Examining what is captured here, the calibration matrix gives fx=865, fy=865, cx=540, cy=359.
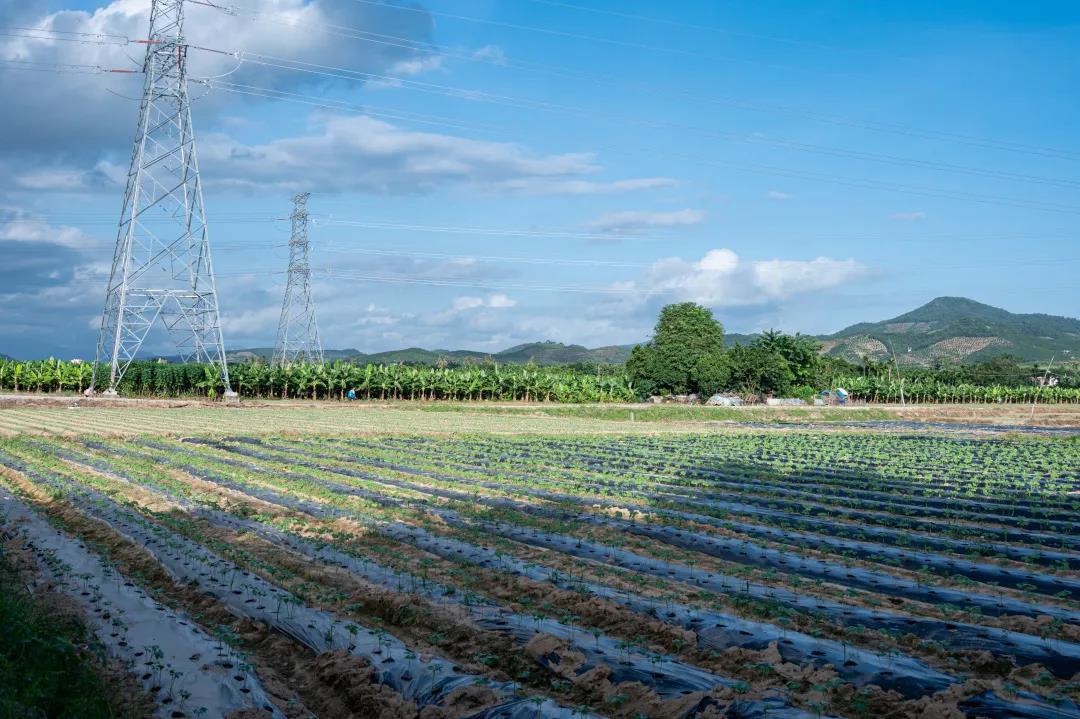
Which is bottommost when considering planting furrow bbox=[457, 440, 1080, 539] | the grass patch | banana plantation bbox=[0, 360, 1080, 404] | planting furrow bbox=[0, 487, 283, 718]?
planting furrow bbox=[457, 440, 1080, 539]

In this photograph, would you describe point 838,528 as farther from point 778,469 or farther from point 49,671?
point 49,671

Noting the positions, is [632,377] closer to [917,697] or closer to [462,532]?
[462,532]

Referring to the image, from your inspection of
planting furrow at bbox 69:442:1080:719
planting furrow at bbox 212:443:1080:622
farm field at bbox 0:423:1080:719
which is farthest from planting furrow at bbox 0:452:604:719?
planting furrow at bbox 212:443:1080:622

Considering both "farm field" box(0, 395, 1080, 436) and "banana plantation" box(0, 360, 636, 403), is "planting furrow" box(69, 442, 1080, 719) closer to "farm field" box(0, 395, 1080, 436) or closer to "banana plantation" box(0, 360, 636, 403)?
"farm field" box(0, 395, 1080, 436)

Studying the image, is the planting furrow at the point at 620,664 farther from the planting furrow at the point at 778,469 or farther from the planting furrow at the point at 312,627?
the planting furrow at the point at 778,469

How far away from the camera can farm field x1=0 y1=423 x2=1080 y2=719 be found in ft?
21.0

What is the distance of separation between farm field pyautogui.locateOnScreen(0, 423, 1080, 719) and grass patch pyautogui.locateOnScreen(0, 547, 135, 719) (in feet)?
1.07

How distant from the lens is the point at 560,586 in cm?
947

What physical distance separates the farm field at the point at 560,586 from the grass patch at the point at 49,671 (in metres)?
0.33

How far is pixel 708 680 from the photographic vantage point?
636 centimetres

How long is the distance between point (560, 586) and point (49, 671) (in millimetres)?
5000

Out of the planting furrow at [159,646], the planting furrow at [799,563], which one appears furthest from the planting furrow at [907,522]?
the planting furrow at [159,646]

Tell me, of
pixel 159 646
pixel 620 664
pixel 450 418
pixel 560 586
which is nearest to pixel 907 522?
pixel 560 586

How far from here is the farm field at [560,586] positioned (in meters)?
6.39
